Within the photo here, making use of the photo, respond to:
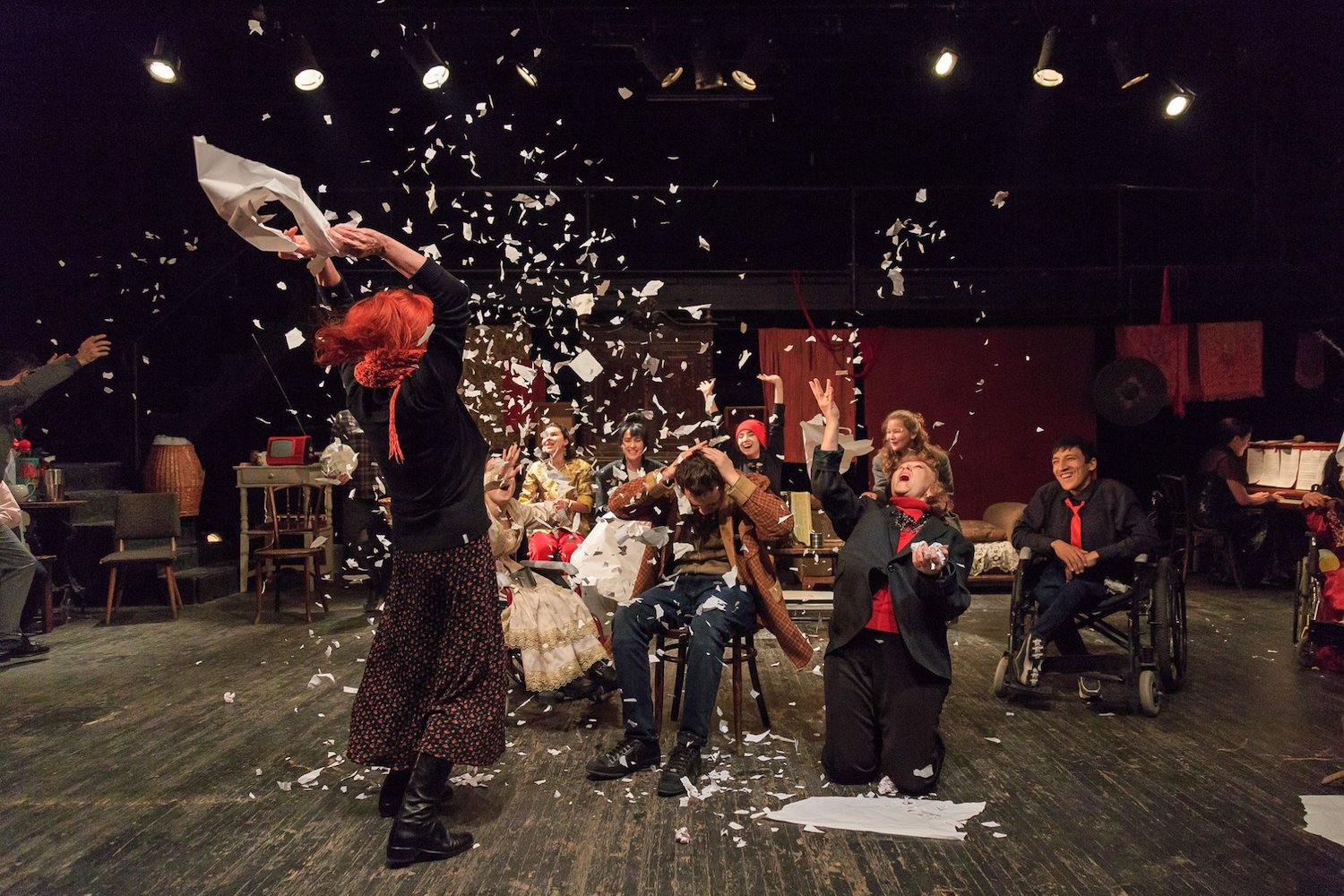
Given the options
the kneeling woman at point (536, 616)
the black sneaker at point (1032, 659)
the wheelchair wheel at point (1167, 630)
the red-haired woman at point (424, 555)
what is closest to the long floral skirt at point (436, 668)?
the red-haired woman at point (424, 555)

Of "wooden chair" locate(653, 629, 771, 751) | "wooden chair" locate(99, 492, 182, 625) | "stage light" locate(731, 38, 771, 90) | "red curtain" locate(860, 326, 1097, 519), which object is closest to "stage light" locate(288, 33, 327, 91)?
"stage light" locate(731, 38, 771, 90)

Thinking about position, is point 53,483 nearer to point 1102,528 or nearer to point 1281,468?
point 1102,528

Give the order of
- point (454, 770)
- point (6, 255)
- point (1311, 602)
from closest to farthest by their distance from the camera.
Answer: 1. point (454, 770)
2. point (1311, 602)
3. point (6, 255)

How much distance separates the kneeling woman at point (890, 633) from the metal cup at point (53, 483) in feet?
19.9

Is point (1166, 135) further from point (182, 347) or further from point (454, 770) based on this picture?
point (182, 347)

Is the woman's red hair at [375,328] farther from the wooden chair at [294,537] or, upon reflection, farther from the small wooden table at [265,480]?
the small wooden table at [265,480]

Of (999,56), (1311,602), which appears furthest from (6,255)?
(1311,602)

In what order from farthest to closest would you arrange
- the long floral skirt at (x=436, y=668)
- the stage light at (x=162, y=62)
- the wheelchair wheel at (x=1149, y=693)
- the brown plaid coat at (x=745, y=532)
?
the stage light at (x=162, y=62) → the wheelchair wheel at (x=1149, y=693) → the brown plaid coat at (x=745, y=532) → the long floral skirt at (x=436, y=668)

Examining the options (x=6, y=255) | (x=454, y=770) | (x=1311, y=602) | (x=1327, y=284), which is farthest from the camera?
(x=1327, y=284)

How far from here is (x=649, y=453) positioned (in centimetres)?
798

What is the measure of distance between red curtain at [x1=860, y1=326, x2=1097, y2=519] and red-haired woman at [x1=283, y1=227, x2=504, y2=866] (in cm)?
612

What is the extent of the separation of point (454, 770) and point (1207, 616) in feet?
19.0

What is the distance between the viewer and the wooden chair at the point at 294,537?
20.7 feet

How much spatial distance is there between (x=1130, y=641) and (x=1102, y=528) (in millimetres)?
551
